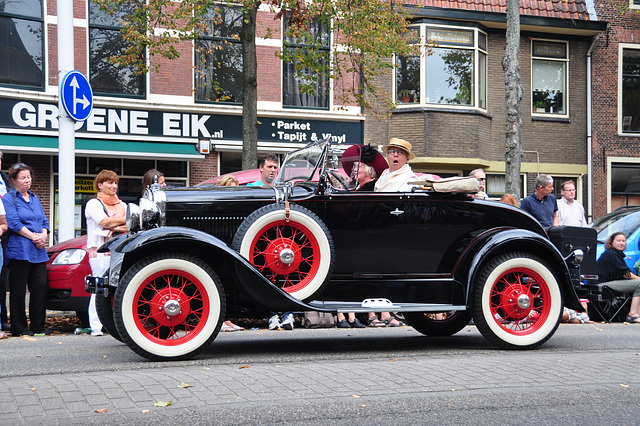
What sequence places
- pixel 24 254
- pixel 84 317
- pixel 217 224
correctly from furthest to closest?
pixel 84 317 < pixel 24 254 < pixel 217 224

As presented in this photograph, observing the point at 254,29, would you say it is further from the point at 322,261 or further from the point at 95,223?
the point at 322,261

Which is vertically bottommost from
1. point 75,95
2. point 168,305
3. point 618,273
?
point 618,273

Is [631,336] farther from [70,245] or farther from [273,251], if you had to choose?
[70,245]

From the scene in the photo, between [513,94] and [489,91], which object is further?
[489,91]

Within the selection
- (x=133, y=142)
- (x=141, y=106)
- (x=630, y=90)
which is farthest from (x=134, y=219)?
(x=630, y=90)

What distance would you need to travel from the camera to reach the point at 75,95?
10742 mm

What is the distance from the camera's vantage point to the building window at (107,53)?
18.3 metres

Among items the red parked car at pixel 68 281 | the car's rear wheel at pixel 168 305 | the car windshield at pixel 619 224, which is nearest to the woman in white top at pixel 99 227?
the red parked car at pixel 68 281

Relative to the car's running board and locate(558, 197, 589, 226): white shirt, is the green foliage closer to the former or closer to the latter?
locate(558, 197, 589, 226): white shirt

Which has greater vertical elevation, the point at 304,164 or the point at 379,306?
the point at 304,164

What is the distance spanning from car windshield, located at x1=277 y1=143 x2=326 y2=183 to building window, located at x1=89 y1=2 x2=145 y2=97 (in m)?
12.4

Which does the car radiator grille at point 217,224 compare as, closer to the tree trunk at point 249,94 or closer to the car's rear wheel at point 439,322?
the car's rear wheel at point 439,322

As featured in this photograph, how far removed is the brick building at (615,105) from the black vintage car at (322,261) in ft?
54.7

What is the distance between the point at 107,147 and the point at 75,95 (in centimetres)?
716
